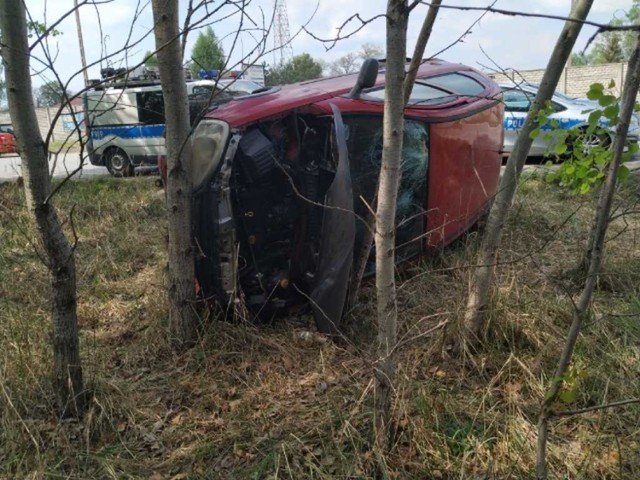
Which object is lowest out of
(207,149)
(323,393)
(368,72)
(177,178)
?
(323,393)

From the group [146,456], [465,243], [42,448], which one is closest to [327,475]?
[146,456]

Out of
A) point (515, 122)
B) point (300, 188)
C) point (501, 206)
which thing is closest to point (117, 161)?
point (515, 122)

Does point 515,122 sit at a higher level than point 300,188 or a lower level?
lower

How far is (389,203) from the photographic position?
2146 mm

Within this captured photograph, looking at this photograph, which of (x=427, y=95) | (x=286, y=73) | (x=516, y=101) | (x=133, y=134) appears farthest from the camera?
(x=133, y=134)

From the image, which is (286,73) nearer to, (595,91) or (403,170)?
(403,170)

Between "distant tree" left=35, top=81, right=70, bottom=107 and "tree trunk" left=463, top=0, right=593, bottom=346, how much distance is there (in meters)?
2.14

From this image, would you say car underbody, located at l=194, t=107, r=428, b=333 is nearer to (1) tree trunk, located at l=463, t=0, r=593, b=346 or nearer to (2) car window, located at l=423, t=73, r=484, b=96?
(1) tree trunk, located at l=463, t=0, r=593, b=346

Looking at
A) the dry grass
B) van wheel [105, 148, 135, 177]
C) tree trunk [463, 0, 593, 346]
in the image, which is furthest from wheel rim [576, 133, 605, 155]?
van wheel [105, 148, 135, 177]

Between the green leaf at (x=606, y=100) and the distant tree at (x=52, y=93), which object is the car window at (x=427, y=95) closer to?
the distant tree at (x=52, y=93)

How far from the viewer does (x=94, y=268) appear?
496 cm

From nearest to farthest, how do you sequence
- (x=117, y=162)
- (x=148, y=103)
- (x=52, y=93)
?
(x=52, y=93) → (x=148, y=103) → (x=117, y=162)

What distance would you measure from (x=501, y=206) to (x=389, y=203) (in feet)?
3.63

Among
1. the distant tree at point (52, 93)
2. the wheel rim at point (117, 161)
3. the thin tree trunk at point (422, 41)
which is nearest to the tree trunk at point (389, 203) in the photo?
the thin tree trunk at point (422, 41)
